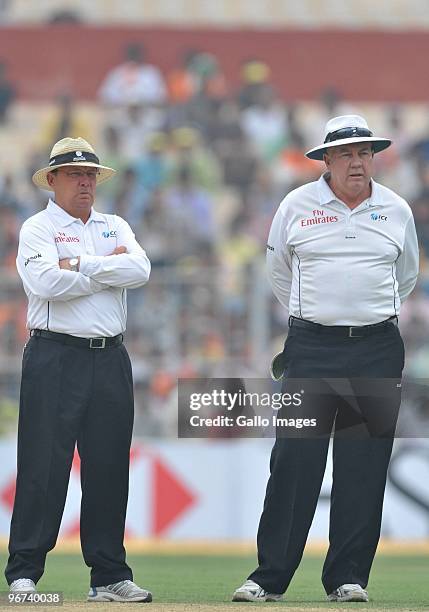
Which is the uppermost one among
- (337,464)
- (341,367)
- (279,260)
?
(279,260)

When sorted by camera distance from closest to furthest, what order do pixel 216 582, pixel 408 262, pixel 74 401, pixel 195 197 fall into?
pixel 74 401 → pixel 408 262 → pixel 216 582 → pixel 195 197

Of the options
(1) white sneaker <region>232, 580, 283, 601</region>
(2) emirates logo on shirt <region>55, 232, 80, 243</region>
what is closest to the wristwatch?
(2) emirates logo on shirt <region>55, 232, 80, 243</region>

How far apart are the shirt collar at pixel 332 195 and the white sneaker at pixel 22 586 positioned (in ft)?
7.07

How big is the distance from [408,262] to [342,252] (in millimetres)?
391

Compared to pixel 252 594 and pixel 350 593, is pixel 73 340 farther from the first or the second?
pixel 350 593

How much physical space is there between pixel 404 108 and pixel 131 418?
12957 millimetres

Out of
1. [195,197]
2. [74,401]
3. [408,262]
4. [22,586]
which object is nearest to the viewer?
[22,586]

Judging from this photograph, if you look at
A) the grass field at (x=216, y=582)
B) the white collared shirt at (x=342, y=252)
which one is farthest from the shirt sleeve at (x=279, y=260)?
the grass field at (x=216, y=582)

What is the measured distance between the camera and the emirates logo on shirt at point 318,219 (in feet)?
22.0

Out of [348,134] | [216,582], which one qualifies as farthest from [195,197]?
[348,134]

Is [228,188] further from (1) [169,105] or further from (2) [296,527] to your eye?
(2) [296,527]

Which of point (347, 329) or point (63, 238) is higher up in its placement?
point (63, 238)

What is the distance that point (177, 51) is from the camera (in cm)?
1866

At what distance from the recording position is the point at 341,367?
664cm
